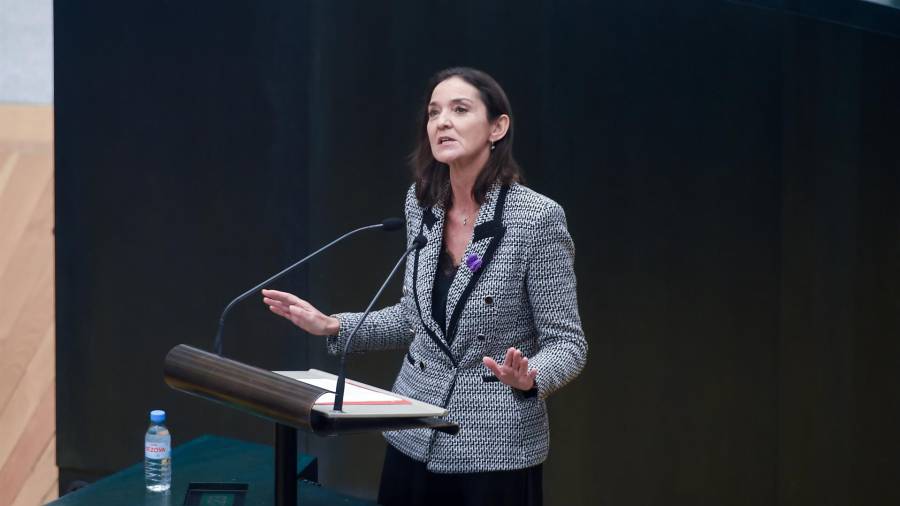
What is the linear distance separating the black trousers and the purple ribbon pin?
1.19ft

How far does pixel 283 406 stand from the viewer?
4.84 ft

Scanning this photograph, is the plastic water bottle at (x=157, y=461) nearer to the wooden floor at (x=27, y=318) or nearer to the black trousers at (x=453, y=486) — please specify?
the black trousers at (x=453, y=486)

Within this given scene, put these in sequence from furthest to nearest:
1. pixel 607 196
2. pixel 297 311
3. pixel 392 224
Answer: pixel 607 196 → pixel 297 311 → pixel 392 224

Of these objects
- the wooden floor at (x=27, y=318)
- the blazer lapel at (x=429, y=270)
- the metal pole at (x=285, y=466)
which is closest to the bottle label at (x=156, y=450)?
the metal pole at (x=285, y=466)

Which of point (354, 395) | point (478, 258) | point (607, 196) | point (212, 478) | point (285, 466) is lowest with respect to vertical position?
point (212, 478)

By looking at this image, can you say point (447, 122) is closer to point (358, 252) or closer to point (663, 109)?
point (663, 109)

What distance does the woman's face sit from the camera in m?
1.90

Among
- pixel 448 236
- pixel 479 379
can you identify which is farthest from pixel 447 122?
pixel 479 379

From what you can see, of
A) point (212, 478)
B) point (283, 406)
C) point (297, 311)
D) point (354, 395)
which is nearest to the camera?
point (283, 406)

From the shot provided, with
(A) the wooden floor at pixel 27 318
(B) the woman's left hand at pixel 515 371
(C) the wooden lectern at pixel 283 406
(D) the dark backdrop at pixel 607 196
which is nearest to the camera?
(C) the wooden lectern at pixel 283 406

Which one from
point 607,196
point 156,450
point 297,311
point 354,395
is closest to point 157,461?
point 156,450

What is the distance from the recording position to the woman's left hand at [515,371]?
62.3 inches

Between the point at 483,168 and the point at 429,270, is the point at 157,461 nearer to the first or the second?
the point at 429,270

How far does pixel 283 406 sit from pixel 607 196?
157cm
